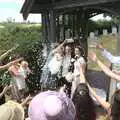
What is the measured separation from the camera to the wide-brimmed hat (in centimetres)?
314

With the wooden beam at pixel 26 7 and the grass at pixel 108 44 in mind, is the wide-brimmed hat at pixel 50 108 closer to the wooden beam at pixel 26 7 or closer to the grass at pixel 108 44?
the grass at pixel 108 44

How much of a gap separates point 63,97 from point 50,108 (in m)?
0.22

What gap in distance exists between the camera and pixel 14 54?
11727mm

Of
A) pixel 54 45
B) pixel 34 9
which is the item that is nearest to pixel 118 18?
pixel 54 45

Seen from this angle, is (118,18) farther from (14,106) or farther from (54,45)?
(14,106)

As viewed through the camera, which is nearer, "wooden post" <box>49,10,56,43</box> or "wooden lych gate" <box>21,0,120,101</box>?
"wooden lych gate" <box>21,0,120,101</box>

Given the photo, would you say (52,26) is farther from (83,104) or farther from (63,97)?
(63,97)

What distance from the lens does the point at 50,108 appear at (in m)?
3.13

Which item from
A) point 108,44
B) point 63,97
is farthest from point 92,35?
point 63,97

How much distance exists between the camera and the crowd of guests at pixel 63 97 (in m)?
3.15

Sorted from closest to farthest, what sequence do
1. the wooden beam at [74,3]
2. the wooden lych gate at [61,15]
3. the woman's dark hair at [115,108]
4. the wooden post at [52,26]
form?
the woman's dark hair at [115,108]
the wooden beam at [74,3]
the wooden lych gate at [61,15]
the wooden post at [52,26]

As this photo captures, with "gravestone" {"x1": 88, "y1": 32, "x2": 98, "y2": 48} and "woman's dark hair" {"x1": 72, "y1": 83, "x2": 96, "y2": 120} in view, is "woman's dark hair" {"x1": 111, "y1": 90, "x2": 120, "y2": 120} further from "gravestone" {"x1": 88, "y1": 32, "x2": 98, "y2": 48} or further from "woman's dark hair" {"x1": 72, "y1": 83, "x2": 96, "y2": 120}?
"gravestone" {"x1": 88, "y1": 32, "x2": 98, "y2": 48}

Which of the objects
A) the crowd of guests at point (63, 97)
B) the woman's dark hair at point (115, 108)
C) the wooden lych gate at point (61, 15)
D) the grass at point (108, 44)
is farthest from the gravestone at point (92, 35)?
the woman's dark hair at point (115, 108)

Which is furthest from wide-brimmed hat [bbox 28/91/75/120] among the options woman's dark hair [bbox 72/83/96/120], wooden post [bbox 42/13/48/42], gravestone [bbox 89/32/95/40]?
wooden post [bbox 42/13/48/42]
